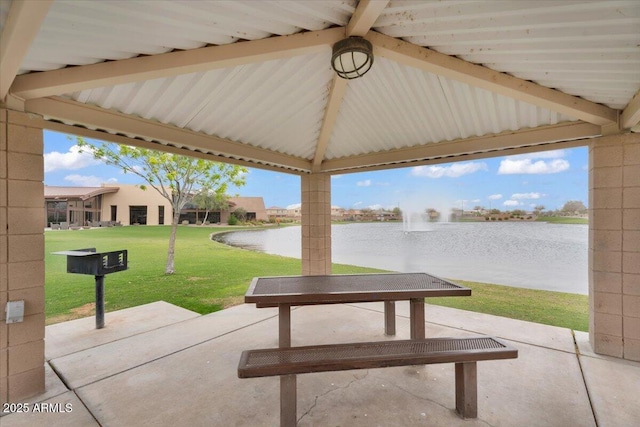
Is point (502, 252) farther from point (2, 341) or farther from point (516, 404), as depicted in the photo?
point (2, 341)

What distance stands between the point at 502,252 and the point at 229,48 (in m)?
12.6

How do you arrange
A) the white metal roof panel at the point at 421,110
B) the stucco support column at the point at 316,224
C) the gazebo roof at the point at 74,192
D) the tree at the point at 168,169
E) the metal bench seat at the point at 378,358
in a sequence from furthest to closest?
the gazebo roof at the point at 74,192 → the tree at the point at 168,169 → the stucco support column at the point at 316,224 → the white metal roof panel at the point at 421,110 → the metal bench seat at the point at 378,358

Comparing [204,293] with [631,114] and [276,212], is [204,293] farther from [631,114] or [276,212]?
[276,212]

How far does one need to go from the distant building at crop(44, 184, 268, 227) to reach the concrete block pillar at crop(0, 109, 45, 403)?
1679 centimetres

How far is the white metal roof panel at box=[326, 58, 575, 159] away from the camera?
9.82 feet

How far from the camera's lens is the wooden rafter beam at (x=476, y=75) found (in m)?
2.21

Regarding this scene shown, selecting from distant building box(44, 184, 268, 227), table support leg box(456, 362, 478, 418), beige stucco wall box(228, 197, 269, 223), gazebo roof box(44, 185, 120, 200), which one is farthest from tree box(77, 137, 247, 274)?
beige stucco wall box(228, 197, 269, 223)

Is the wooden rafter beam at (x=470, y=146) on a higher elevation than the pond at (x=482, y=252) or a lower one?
higher

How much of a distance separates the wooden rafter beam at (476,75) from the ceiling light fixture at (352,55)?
0.54 ft

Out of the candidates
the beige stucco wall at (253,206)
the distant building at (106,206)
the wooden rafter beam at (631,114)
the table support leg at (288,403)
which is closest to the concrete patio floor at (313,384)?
the table support leg at (288,403)

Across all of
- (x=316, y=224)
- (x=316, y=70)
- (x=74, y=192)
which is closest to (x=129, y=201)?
(x=74, y=192)

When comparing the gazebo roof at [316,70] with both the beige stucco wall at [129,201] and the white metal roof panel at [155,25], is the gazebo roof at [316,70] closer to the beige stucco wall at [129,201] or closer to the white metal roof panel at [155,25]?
the white metal roof panel at [155,25]

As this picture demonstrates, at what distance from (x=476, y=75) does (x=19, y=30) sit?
10.4ft

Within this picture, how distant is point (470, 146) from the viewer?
3949 millimetres
